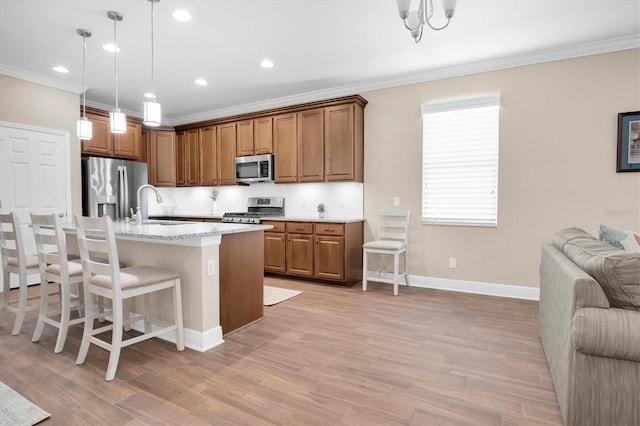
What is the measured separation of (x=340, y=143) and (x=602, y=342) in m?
3.65

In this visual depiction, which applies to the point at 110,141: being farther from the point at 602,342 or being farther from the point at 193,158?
the point at 602,342

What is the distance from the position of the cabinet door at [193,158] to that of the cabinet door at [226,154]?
0.54m

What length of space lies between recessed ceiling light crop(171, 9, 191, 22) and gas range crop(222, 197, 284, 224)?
9.18ft

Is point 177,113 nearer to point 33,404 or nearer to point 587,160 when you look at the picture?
point 33,404

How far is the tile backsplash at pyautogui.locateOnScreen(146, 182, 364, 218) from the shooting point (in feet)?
→ 16.4

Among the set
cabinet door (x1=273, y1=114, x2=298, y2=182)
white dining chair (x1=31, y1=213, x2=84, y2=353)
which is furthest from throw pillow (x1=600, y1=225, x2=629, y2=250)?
white dining chair (x1=31, y1=213, x2=84, y2=353)

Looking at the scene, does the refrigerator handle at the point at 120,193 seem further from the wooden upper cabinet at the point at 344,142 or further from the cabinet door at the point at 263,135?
the wooden upper cabinet at the point at 344,142

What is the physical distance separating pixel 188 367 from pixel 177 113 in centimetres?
543

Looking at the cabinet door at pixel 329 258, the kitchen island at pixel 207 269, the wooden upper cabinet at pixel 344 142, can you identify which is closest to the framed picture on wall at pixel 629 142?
the wooden upper cabinet at pixel 344 142

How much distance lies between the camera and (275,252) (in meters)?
4.91

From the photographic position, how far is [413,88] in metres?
4.46

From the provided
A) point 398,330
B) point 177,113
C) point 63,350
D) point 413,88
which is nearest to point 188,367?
point 63,350

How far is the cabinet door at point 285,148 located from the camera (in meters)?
5.06

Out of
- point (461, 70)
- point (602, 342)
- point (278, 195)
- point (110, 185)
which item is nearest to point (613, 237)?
point (602, 342)
